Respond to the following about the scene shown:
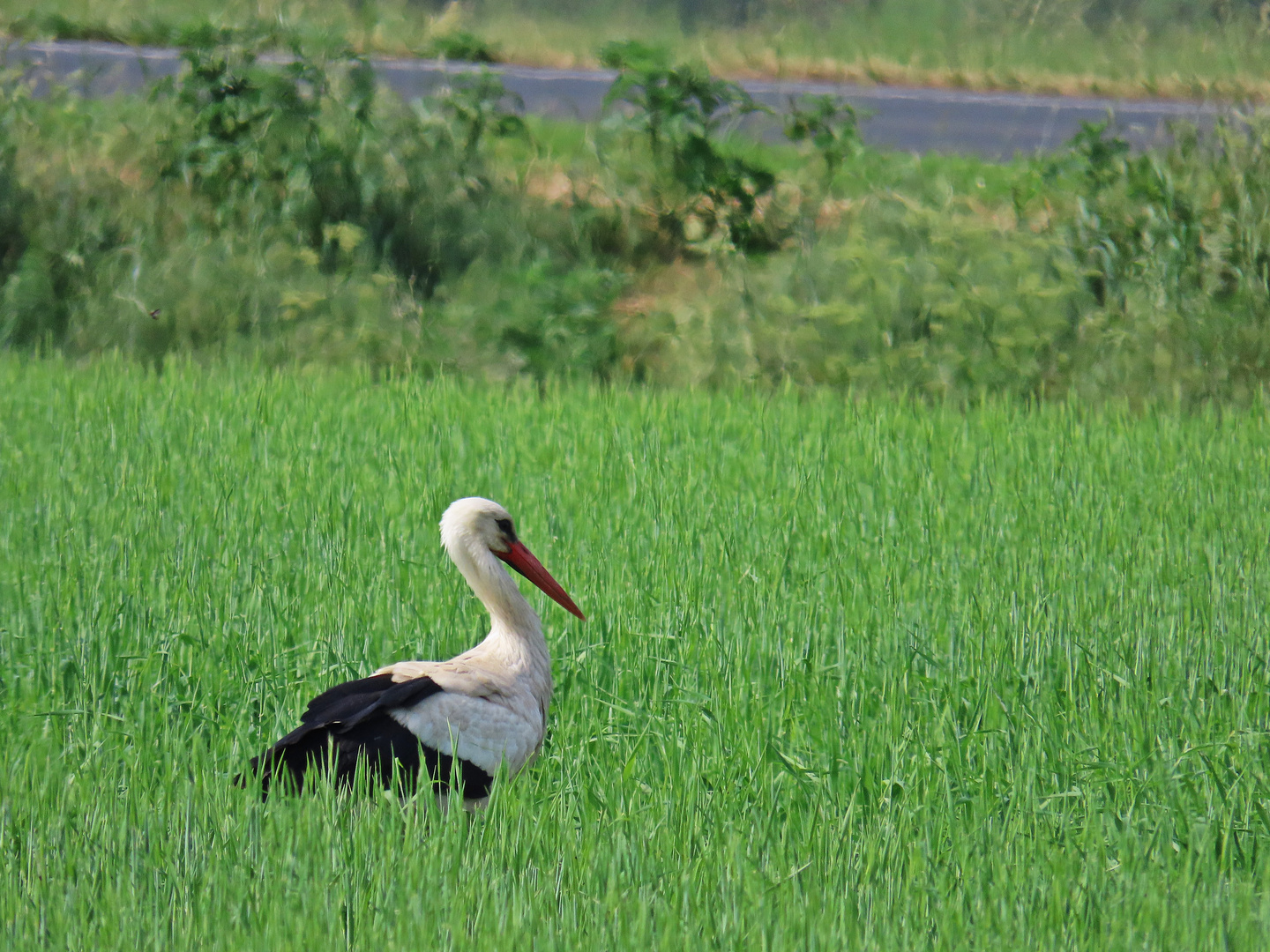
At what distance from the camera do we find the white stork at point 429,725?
3.11 metres

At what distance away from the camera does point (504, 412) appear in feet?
24.1

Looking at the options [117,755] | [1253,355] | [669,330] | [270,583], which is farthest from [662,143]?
[117,755]

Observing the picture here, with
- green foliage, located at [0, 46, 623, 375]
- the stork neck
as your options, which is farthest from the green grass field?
green foliage, located at [0, 46, 623, 375]

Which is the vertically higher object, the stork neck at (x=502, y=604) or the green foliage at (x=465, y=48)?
the green foliage at (x=465, y=48)

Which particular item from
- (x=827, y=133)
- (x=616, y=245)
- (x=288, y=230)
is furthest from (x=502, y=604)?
(x=827, y=133)

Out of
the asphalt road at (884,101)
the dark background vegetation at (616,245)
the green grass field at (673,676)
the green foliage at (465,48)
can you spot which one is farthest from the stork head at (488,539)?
the green foliage at (465,48)

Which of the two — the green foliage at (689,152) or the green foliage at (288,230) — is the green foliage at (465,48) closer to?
the green foliage at (288,230)

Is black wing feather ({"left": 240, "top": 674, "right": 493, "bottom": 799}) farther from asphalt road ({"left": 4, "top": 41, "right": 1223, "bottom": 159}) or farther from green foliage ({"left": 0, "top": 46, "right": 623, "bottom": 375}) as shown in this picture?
asphalt road ({"left": 4, "top": 41, "right": 1223, "bottom": 159})

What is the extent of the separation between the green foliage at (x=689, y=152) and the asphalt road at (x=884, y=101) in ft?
7.09

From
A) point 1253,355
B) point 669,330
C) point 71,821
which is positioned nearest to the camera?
point 71,821

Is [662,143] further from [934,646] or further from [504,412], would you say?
[934,646]

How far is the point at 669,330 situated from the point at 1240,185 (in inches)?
174

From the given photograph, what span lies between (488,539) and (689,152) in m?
7.96

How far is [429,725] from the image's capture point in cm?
315
